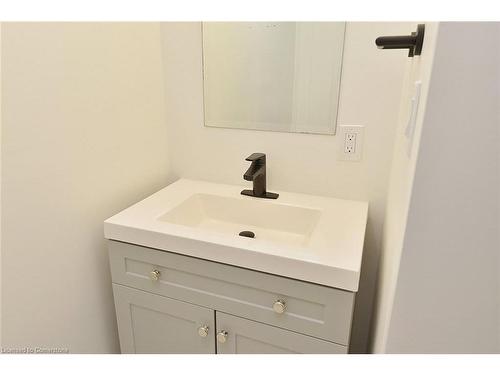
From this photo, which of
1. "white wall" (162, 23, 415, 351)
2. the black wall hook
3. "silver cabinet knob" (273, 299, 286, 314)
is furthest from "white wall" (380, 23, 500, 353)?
"white wall" (162, 23, 415, 351)

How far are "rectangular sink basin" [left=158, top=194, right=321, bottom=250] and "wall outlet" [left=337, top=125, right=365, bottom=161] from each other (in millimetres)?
222

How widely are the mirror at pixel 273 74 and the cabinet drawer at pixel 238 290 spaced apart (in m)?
0.56

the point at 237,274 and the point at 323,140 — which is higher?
the point at 323,140

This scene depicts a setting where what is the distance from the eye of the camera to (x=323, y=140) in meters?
1.16

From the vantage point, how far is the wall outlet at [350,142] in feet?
3.64

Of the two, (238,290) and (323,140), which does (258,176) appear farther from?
(238,290)

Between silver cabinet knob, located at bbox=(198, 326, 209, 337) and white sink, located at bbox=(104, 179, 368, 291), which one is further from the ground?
white sink, located at bbox=(104, 179, 368, 291)

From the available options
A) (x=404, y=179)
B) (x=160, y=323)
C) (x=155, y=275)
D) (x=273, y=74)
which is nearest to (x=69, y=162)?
(x=155, y=275)

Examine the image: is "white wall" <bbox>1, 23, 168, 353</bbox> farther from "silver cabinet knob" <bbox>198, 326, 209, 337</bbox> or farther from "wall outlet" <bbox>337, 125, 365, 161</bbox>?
"wall outlet" <bbox>337, 125, 365, 161</bbox>

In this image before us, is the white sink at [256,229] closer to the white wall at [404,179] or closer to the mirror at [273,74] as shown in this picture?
the white wall at [404,179]

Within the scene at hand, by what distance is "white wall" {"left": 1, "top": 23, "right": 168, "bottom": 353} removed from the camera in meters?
0.80

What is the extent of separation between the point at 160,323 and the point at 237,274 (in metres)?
0.37

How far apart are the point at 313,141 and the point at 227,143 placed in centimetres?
33
